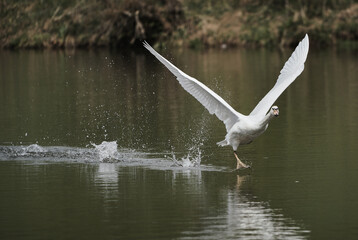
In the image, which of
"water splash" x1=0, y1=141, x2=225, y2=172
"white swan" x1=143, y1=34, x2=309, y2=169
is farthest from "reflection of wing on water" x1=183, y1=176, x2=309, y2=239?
"water splash" x1=0, y1=141, x2=225, y2=172

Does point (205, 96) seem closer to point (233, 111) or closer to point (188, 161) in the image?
point (233, 111)

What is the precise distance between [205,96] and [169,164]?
52.6 inches

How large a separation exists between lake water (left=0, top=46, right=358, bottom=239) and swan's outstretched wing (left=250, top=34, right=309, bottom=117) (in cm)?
96

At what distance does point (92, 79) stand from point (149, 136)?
44.3 ft

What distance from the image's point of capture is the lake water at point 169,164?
11602 millimetres

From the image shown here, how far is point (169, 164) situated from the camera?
52.0 ft

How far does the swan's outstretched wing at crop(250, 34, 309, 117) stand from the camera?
612 inches

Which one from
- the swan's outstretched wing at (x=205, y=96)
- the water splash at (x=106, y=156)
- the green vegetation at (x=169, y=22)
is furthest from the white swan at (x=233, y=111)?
the green vegetation at (x=169, y=22)

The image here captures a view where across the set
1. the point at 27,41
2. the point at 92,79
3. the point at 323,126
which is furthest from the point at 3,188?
the point at 27,41

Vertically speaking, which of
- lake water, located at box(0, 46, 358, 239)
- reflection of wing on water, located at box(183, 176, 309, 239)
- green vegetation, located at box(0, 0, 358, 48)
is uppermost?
green vegetation, located at box(0, 0, 358, 48)

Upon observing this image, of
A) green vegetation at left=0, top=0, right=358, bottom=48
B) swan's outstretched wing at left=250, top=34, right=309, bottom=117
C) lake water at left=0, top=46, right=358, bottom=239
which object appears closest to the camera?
lake water at left=0, top=46, right=358, bottom=239

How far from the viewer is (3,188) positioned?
14.0 m

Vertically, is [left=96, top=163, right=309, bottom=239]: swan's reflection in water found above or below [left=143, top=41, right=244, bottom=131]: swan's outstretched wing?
below

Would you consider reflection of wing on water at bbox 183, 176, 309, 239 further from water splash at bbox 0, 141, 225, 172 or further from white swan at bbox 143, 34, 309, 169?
water splash at bbox 0, 141, 225, 172
